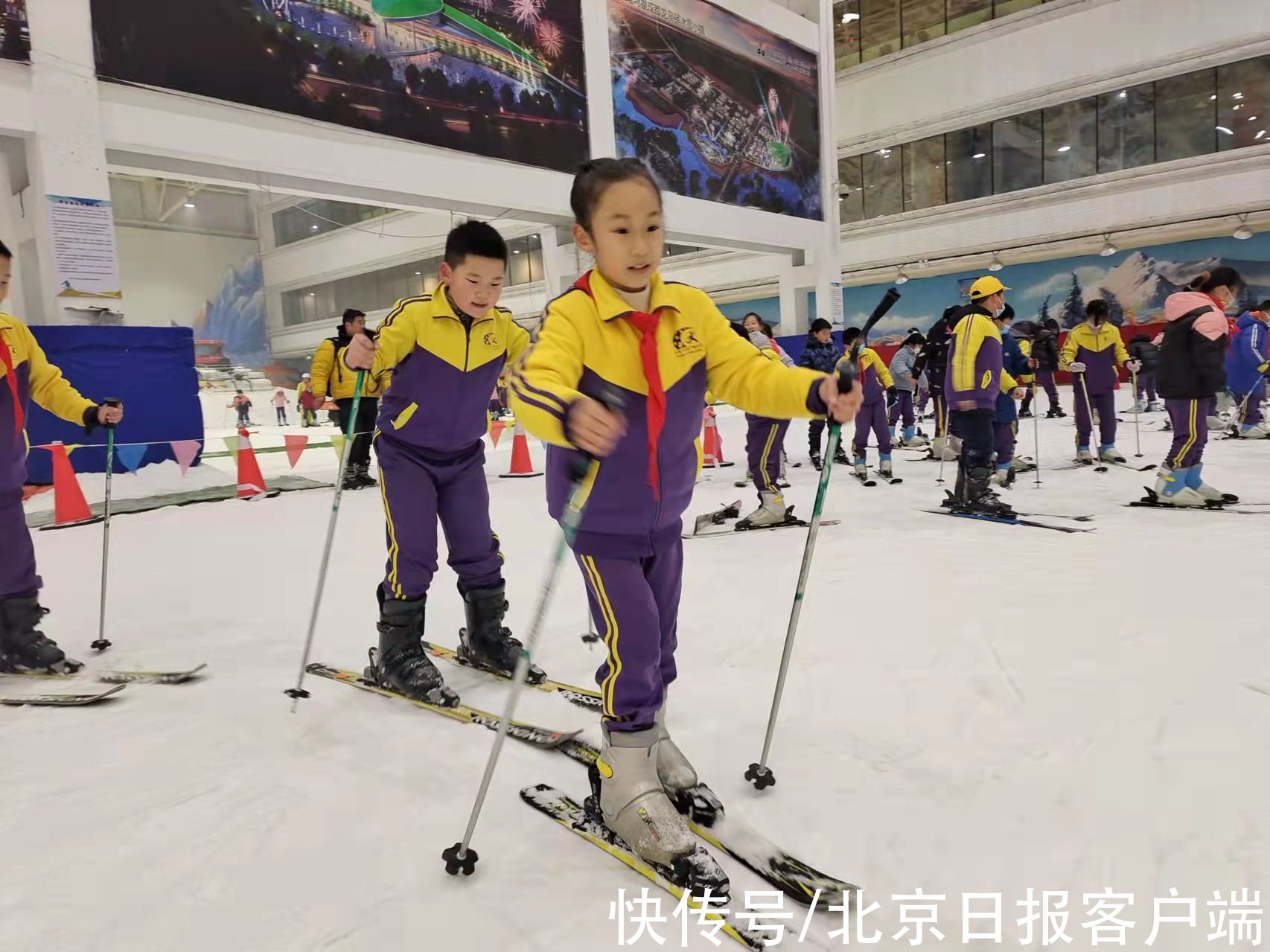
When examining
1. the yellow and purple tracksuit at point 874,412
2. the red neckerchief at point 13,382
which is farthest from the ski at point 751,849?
the yellow and purple tracksuit at point 874,412

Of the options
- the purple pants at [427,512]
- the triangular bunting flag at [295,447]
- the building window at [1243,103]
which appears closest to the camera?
the purple pants at [427,512]

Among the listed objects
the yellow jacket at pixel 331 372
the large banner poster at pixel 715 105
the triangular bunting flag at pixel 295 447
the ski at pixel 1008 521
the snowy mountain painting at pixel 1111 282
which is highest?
the large banner poster at pixel 715 105

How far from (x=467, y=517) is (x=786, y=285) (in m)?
17.1

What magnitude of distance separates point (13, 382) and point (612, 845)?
10.4ft

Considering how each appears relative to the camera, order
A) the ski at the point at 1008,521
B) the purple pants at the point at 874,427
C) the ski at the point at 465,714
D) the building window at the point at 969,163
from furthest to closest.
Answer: the building window at the point at 969,163, the purple pants at the point at 874,427, the ski at the point at 1008,521, the ski at the point at 465,714

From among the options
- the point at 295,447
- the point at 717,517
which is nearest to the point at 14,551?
the point at 717,517

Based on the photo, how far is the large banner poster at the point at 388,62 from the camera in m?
8.51

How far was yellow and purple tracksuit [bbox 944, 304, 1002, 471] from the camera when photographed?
5.91 m

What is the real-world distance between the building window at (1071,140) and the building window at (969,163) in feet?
5.05

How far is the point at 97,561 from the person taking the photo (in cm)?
548

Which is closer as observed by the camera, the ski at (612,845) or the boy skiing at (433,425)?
the ski at (612,845)

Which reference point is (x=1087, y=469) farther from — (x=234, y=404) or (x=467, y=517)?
(x=234, y=404)

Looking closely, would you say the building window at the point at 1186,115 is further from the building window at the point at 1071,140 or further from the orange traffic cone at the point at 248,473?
the orange traffic cone at the point at 248,473

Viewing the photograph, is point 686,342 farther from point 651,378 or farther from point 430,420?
point 430,420
